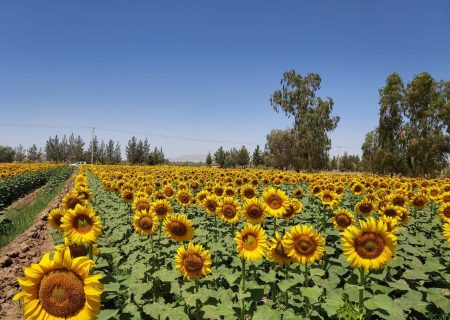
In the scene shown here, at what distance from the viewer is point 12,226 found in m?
14.9

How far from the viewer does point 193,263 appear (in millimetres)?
4984

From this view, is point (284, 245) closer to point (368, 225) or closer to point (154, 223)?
point (368, 225)

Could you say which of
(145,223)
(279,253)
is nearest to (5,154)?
(145,223)

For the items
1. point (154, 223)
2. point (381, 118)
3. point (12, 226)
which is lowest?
point (12, 226)

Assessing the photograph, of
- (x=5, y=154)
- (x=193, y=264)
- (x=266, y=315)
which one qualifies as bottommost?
(x=266, y=315)

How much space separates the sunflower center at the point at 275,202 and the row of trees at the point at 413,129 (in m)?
38.7

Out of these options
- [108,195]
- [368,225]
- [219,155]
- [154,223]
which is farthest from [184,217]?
[219,155]

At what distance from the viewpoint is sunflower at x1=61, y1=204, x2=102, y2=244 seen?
16.8ft

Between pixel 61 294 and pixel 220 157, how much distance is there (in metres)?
87.6

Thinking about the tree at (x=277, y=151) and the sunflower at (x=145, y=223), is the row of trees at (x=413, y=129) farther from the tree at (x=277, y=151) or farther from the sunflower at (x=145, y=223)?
the sunflower at (x=145, y=223)

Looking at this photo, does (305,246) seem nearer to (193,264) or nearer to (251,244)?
(251,244)

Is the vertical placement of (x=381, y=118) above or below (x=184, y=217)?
above

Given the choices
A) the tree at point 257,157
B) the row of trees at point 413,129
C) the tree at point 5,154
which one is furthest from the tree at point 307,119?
the tree at point 5,154

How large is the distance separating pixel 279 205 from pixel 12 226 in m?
12.4
